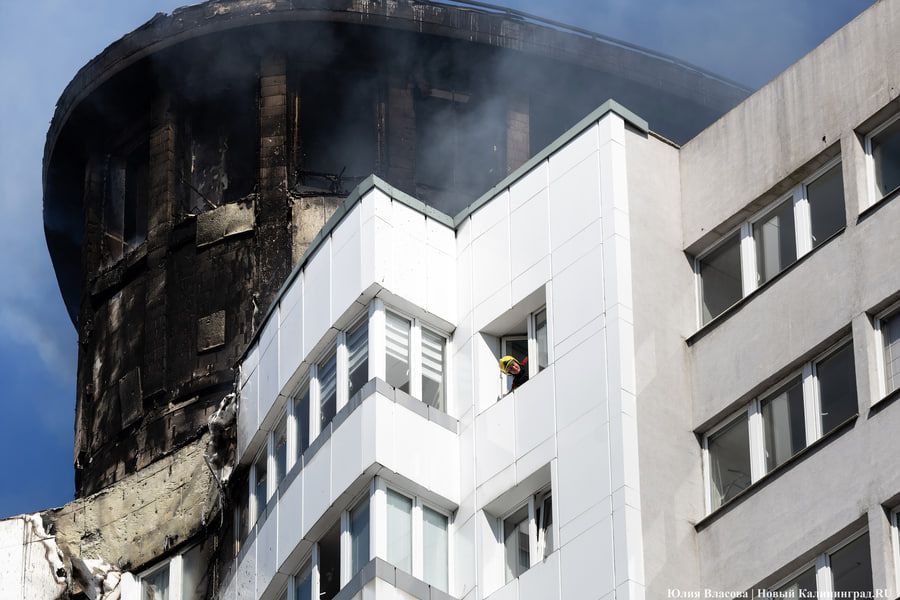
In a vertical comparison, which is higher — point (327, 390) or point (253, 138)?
point (253, 138)

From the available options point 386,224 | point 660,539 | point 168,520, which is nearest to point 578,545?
point 660,539

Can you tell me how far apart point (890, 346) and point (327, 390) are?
29.9 ft

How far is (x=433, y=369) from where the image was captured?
28.3 meters

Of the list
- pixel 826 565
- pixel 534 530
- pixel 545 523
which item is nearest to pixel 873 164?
pixel 826 565

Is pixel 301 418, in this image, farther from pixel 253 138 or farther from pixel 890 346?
pixel 253 138

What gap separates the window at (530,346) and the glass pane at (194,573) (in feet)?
25.9

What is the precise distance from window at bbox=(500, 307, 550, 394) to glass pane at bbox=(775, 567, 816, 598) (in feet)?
17.9

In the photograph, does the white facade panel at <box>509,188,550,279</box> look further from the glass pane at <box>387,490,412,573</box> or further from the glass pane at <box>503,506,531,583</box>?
the glass pane at <box>387,490,412,573</box>

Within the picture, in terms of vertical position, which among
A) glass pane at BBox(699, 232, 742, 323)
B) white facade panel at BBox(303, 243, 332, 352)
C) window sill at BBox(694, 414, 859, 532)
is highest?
white facade panel at BBox(303, 243, 332, 352)

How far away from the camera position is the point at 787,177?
1012 inches

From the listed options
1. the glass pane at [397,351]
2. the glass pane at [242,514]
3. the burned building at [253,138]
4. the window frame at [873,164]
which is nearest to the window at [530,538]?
the glass pane at [397,351]

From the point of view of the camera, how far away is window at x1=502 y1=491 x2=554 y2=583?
26.1 meters

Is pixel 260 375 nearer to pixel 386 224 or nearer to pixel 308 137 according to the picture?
pixel 386 224

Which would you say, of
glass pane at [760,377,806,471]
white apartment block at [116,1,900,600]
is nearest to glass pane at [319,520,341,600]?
white apartment block at [116,1,900,600]
